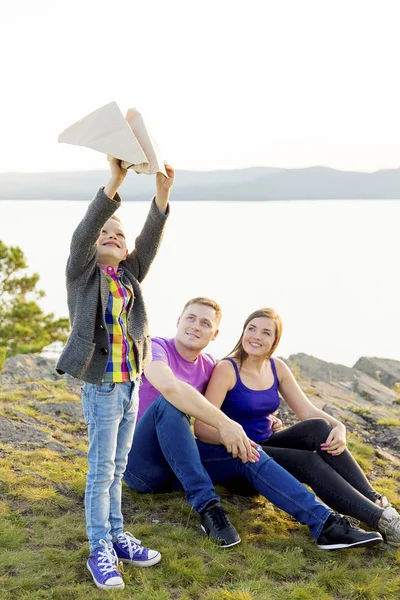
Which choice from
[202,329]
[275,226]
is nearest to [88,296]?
[202,329]

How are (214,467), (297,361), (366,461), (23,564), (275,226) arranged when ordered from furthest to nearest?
(275,226), (297,361), (366,461), (214,467), (23,564)

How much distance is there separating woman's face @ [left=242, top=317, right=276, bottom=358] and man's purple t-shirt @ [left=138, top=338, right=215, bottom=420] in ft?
0.99

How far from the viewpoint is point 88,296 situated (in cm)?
322

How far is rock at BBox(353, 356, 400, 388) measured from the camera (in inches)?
432

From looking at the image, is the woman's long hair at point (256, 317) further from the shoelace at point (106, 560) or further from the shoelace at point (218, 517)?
the shoelace at point (106, 560)

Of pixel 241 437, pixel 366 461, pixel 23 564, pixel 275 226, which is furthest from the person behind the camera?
pixel 275 226

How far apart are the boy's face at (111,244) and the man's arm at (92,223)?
0.16 m

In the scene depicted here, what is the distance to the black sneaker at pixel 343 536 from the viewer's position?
378 cm

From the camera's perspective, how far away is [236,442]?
12.9ft

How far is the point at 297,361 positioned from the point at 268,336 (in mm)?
6146

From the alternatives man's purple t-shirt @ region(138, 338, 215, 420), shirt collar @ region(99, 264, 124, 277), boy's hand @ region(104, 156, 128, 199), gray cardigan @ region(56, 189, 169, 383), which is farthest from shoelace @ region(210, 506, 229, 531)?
boy's hand @ region(104, 156, 128, 199)

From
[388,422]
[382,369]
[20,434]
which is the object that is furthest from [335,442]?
[382,369]

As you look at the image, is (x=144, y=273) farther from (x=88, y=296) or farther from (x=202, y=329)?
(x=202, y=329)

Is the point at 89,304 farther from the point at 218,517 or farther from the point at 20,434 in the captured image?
the point at 20,434
